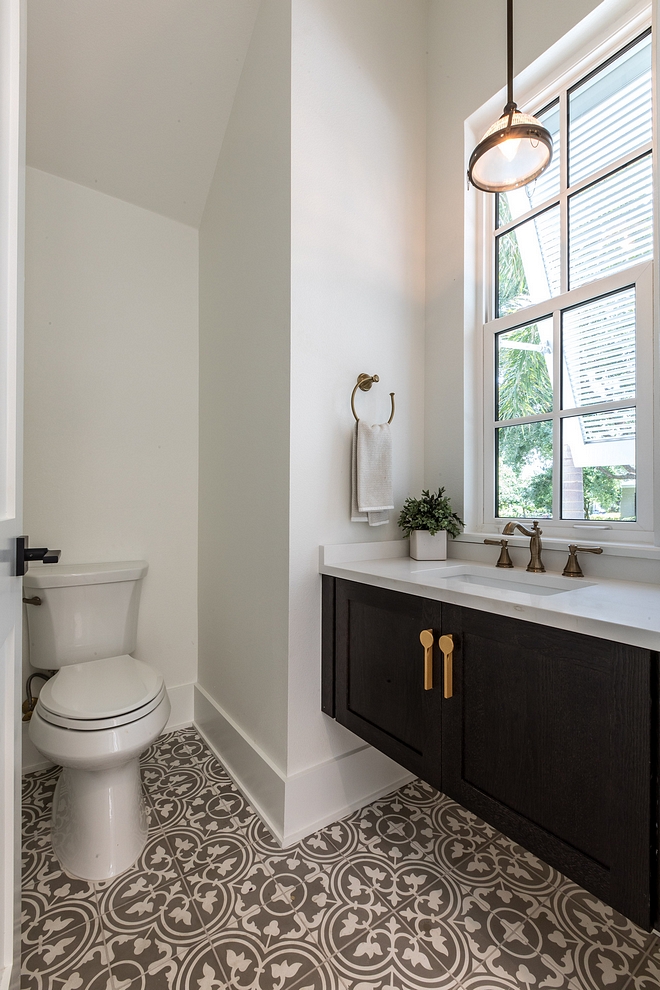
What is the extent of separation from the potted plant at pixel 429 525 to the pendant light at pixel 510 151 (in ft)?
3.04

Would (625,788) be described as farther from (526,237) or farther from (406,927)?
(526,237)

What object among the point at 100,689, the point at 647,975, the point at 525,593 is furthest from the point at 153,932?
the point at 525,593

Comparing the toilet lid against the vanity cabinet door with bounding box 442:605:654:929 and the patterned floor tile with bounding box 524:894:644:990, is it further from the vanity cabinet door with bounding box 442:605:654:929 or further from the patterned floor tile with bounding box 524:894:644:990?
the patterned floor tile with bounding box 524:894:644:990

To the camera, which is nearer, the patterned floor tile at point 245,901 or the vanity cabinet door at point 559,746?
the vanity cabinet door at point 559,746

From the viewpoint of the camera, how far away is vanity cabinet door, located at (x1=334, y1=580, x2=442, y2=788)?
3.80 ft

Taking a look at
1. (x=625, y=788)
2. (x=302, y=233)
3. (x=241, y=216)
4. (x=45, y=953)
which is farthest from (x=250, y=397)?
(x=45, y=953)

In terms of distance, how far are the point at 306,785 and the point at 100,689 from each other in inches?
27.8

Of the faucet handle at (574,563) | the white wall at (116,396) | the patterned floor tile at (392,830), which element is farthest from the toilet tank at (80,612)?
the faucet handle at (574,563)

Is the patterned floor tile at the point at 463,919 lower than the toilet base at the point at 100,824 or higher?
lower

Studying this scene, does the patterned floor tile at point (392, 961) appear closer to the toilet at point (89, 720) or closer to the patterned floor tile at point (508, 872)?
the patterned floor tile at point (508, 872)

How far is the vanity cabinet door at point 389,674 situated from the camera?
1158 millimetres

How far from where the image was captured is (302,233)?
1.46 meters

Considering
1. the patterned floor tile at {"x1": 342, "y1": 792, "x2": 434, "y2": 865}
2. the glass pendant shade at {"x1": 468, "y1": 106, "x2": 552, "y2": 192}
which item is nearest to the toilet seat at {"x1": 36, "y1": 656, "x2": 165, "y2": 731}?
the patterned floor tile at {"x1": 342, "y1": 792, "x2": 434, "y2": 865}

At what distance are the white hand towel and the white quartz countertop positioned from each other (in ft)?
0.41
